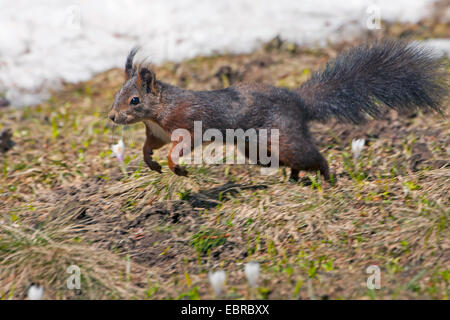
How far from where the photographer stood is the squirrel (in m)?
4.19

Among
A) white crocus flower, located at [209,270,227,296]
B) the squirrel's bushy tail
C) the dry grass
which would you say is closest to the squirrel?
the squirrel's bushy tail

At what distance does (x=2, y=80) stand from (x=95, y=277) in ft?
13.7

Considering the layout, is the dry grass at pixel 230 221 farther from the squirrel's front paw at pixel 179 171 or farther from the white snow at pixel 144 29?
the white snow at pixel 144 29

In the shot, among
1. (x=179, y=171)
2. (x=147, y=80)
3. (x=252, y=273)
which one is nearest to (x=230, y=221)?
(x=179, y=171)

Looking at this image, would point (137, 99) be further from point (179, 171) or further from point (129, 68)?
point (179, 171)

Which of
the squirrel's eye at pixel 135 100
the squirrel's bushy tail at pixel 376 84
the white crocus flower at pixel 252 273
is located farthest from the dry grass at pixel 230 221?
the squirrel's eye at pixel 135 100

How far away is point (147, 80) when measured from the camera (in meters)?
4.20

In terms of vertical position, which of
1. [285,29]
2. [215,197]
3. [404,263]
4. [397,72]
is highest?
[285,29]

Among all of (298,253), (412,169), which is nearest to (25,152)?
(298,253)

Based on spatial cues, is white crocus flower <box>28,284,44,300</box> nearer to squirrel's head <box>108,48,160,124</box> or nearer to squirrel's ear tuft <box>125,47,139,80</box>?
squirrel's head <box>108,48,160,124</box>

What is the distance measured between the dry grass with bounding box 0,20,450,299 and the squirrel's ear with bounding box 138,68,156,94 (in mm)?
639

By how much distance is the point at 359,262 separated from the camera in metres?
3.33

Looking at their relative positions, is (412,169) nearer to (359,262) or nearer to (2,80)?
(359,262)
